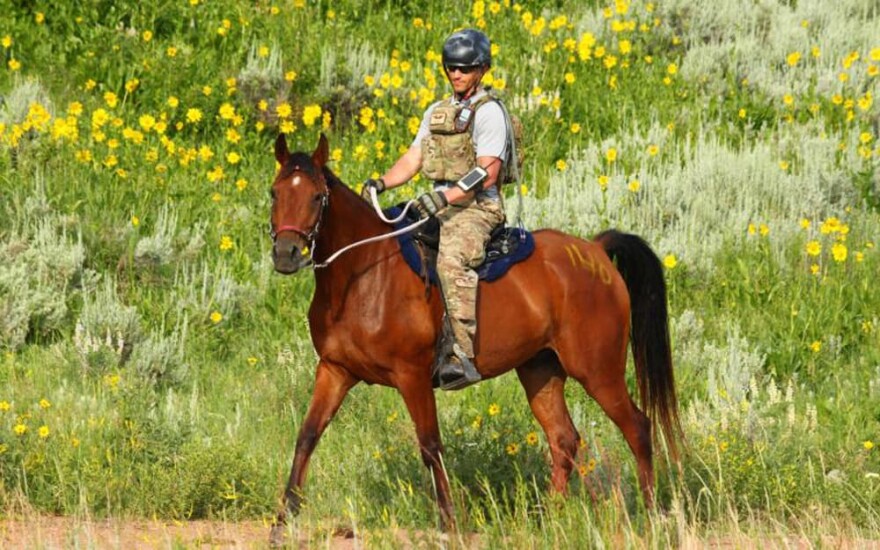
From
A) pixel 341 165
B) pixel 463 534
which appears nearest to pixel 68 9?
pixel 341 165

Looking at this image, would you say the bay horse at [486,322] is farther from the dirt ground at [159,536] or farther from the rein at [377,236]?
the dirt ground at [159,536]

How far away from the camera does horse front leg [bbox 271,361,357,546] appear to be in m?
7.74

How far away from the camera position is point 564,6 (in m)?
17.2

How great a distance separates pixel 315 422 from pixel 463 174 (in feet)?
4.98

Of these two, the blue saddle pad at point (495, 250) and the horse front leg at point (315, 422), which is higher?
the blue saddle pad at point (495, 250)

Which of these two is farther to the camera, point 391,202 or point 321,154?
point 391,202

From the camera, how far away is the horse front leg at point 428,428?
25.6 feet

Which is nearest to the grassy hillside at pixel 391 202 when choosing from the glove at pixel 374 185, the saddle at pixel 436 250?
the saddle at pixel 436 250

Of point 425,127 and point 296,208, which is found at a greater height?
point 425,127

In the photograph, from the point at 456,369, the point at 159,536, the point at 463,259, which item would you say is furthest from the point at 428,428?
the point at 159,536

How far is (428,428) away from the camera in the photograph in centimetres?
784

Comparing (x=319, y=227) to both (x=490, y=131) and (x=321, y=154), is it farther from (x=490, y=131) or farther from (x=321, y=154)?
(x=490, y=131)

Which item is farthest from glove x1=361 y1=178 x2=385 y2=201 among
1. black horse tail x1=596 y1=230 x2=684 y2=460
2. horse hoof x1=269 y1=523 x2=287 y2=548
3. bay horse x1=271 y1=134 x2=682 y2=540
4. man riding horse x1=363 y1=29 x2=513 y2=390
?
horse hoof x1=269 y1=523 x2=287 y2=548

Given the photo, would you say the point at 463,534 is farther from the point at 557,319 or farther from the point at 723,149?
the point at 723,149
